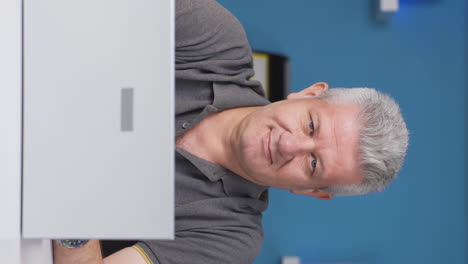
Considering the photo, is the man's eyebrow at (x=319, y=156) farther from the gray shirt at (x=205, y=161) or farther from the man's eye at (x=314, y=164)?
the gray shirt at (x=205, y=161)

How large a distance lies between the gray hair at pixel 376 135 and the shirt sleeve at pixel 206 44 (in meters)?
0.22

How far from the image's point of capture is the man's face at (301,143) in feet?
3.35

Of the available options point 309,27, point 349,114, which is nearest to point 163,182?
point 349,114

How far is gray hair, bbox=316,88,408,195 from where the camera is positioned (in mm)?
1044

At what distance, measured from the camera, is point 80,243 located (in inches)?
29.9

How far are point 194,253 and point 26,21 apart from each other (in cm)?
63

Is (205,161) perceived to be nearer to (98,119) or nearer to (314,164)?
(314,164)

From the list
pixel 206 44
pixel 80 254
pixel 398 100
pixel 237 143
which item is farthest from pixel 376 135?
pixel 398 100

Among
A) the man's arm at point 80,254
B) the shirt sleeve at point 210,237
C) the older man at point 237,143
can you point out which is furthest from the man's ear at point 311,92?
the man's arm at point 80,254

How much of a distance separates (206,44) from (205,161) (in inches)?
10.3

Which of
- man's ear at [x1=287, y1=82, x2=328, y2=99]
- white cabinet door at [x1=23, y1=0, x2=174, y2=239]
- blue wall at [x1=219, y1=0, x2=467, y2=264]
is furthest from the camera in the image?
blue wall at [x1=219, y1=0, x2=467, y2=264]

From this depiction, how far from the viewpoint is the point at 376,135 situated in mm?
1042

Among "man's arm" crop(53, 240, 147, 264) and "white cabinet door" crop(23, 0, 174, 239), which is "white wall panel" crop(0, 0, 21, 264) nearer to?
"white cabinet door" crop(23, 0, 174, 239)

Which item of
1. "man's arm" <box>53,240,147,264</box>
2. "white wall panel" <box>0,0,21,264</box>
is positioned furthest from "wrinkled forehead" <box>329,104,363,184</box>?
"white wall panel" <box>0,0,21,264</box>
